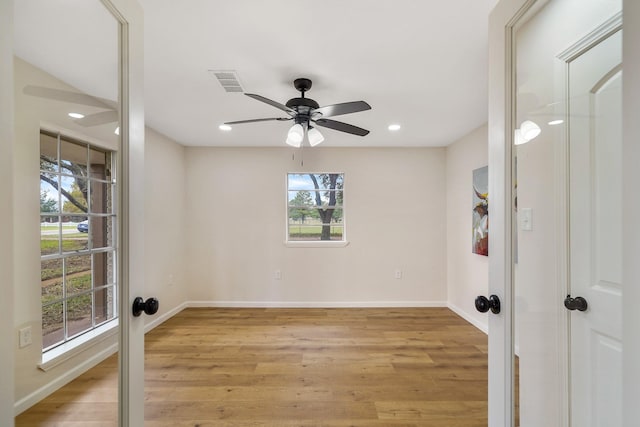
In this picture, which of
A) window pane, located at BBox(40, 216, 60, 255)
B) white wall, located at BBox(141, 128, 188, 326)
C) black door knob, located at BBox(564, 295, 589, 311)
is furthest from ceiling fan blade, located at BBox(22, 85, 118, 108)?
white wall, located at BBox(141, 128, 188, 326)

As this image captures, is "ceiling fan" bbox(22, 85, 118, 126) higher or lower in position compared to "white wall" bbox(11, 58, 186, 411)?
higher

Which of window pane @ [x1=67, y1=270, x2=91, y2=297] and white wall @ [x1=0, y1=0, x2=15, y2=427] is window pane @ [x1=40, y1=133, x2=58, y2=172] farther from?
window pane @ [x1=67, y1=270, x2=91, y2=297]

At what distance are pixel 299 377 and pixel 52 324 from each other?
5.97 ft

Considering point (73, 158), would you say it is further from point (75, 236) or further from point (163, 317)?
point (163, 317)

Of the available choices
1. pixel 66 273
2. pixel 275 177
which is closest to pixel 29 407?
pixel 66 273

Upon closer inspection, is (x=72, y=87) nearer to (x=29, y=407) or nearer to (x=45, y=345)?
(x=45, y=345)

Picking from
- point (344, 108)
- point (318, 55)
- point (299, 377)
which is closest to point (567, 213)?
point (344, 108)

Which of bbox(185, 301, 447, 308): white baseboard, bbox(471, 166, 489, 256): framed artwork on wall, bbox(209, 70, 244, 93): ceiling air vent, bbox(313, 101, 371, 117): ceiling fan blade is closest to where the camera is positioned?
bbox(313, 101, 371, 117): ceiling fan blade

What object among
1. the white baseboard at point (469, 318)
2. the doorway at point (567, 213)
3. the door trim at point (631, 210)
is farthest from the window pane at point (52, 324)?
the white baseboard at point (469, 318)

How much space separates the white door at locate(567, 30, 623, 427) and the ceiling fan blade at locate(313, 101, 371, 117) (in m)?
1.07

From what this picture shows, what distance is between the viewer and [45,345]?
30.0 inches

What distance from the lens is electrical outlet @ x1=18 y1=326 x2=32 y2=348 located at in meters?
0.66

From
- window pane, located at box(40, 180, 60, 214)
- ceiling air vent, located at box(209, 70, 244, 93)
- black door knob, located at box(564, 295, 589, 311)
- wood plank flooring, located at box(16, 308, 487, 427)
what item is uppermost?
ceiling air vent, located at box(209, 70, 244, 93)

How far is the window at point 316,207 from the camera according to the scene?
13.5 feet
